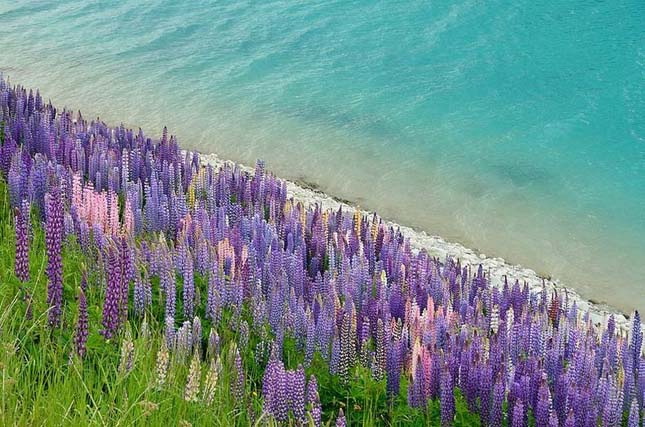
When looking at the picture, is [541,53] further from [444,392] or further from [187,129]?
[444,392]

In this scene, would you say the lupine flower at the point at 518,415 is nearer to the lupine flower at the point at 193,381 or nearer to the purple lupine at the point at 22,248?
the lupine flower at the point at 193,381

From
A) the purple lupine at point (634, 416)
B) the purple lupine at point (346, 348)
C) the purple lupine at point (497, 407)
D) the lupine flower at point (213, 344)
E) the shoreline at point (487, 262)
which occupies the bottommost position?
the lupine flower at point (213, 344)

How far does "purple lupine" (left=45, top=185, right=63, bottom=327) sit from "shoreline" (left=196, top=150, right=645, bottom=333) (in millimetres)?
6311

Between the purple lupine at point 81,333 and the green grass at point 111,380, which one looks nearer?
the green grass at point 111,380

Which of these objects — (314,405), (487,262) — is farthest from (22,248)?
(487,262)

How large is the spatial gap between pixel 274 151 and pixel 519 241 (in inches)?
206

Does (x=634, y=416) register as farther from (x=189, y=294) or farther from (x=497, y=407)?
(x=189, y=294)

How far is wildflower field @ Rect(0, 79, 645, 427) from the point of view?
5.58m

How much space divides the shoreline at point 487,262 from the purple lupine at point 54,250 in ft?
20.7

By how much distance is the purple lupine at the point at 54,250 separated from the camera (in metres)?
5.48

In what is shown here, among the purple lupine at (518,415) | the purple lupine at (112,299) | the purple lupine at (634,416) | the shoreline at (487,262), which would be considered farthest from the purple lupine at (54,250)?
the shoreline at (487,262)

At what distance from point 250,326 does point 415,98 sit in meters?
12.9

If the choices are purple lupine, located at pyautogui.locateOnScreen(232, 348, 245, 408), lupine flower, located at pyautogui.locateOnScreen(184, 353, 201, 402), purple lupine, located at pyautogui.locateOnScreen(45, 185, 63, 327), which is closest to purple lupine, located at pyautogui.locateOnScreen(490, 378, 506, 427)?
purple lupine, located at pyautogui.locateOnScreen(232, 348, 245, 408)

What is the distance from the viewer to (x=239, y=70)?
2073 centimetres
